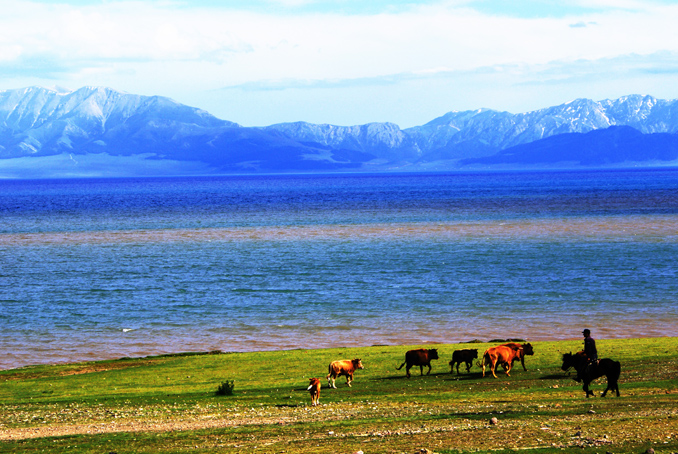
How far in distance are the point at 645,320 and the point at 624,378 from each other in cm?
1938

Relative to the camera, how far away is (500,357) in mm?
23609

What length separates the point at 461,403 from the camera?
19594 mm

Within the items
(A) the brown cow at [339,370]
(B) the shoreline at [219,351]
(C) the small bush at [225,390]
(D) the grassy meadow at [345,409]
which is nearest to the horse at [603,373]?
(D) the grassy meadow at [345,409]

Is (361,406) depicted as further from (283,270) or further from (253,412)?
(283,270)

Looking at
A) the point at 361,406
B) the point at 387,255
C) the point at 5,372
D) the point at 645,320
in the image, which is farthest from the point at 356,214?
the point at 361,406

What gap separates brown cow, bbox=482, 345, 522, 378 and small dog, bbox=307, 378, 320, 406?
600 centimetres

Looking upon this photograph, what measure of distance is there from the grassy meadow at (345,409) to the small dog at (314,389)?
0.66 ft

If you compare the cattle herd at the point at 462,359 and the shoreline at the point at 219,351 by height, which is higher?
the cattle herd at the point at 462,359

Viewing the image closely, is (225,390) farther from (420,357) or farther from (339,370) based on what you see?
(420,357)

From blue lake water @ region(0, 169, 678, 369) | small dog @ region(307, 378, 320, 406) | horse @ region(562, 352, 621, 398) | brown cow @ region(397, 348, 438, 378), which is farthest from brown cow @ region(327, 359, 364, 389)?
blue lake water @ region(0, 169, 678, 369)

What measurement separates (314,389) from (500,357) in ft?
22.1

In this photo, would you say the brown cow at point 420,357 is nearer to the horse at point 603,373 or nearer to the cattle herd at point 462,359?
the cattle herd at point 462,359

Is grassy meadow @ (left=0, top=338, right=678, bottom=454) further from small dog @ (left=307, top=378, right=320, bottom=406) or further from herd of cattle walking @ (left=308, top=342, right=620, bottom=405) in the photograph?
herd of cattle walking @ (left=308, top=342, right=620, bottom=405)

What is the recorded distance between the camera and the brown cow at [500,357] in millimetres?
23328
